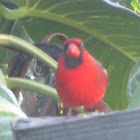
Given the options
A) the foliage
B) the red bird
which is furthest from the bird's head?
the foliage

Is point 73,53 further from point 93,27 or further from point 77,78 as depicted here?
point 93,27

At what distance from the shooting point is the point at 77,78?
0.97 m

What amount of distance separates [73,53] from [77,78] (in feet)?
0.19

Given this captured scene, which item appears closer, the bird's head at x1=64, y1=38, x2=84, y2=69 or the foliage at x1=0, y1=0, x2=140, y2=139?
the bird's head at x1=64, y1=38, x2=84, y2=69

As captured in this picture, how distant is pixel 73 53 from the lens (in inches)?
37.4

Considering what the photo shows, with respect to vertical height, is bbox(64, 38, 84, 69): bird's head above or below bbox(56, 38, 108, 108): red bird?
above

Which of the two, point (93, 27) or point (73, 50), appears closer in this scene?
point (73, 50)

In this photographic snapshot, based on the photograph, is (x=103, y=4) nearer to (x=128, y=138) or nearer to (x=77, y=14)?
(x=77, y=14)

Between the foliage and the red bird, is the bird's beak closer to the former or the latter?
the red bird

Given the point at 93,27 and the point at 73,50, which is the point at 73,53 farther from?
the point at 93,27

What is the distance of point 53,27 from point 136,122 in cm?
112

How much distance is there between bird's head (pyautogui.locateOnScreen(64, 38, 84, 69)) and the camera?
93cm

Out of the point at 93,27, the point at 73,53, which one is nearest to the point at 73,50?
the point at 73,53

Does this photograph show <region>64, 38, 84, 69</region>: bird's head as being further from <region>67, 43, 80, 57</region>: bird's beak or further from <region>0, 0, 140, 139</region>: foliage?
<region>0, 0, 140, 139</region>: foliage
